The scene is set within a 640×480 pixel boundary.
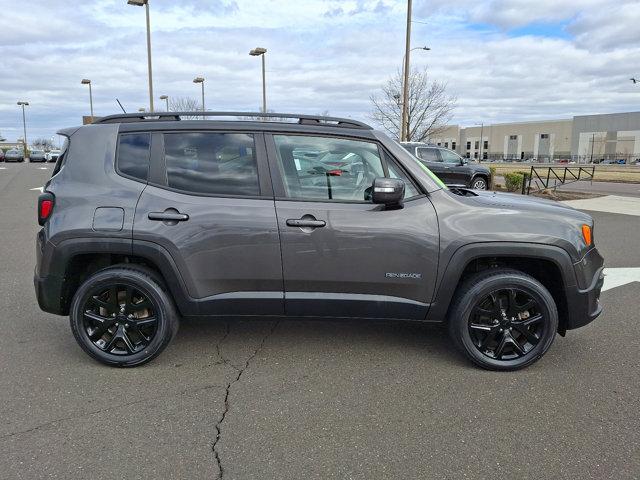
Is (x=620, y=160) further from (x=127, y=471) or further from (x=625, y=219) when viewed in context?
(x=127, y=471)

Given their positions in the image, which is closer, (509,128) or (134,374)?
(134,374)

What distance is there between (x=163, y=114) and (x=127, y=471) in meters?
2.43

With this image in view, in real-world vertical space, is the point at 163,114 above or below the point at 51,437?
above

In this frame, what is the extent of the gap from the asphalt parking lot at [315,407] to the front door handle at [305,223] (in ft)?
3.46

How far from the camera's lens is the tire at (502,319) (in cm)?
361

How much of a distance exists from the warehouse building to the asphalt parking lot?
90.8m

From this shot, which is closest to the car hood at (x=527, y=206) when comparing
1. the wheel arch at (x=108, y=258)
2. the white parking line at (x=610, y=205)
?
the wheel arch at (x=108, y=258)

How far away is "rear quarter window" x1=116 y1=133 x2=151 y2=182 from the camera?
3697 mm

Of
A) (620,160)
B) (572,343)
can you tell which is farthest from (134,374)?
(620,160)

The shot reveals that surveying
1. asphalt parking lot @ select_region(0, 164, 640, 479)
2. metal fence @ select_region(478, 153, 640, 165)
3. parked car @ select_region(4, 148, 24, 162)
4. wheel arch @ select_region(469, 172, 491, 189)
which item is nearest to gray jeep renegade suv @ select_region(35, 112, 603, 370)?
asphalt parking lot @ select_region(0, 164, 640, 479)

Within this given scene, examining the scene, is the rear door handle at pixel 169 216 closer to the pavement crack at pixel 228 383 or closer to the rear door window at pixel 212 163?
the rear door window at pixel 212 163

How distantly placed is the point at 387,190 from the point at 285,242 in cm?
77

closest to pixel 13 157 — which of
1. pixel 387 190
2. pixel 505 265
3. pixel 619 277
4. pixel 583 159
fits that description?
pixel 619 277

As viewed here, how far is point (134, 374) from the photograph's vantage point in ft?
12.0
